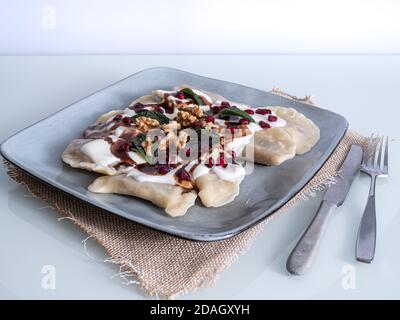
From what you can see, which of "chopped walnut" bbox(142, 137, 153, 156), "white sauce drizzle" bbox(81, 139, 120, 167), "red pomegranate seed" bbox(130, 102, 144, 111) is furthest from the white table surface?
"red pomegranate seed" bbox(130, 102, 144, 111)

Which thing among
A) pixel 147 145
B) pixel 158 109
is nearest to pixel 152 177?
pixel 147 145

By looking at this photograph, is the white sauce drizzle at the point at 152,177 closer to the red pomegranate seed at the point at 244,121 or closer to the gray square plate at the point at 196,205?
the gray square plate at the point at 196,205

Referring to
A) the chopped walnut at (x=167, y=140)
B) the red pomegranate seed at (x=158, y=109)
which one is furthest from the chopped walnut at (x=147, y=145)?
the red pomegranate seed at (x=158, y=109)

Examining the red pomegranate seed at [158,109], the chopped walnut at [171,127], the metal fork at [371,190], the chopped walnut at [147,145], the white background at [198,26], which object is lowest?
the metal fork at [371,190]

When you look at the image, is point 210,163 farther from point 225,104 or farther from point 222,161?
point 225,104

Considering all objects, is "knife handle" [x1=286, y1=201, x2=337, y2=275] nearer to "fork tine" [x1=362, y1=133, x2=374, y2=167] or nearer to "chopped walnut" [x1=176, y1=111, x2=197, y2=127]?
"fork tine" [x1=362, y1=133, x2=374, y2=167]

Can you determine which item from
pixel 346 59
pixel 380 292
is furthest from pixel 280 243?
pixel 346 59

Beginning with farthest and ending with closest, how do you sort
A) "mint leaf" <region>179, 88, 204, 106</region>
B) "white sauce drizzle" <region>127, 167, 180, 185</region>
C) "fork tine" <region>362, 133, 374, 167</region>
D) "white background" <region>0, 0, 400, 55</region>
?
"white background" <region>0, 0, 400, 55</region> < "mint leaf" <region>179, 88, 204, 106</region> < "fork tine" <region>362, 133, 374, 167</region> < "white sauce drizzle" <region>127, 167, 180, 185</region>

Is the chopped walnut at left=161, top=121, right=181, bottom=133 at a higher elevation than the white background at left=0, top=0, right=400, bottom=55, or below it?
below

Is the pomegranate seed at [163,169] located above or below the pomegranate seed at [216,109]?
below
